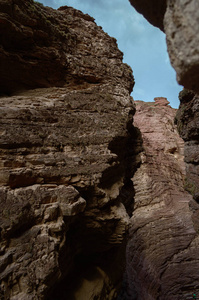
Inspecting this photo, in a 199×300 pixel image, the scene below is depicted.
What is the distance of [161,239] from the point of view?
10.7 meters

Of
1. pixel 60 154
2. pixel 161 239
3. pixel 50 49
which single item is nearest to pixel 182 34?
pixel 60 154

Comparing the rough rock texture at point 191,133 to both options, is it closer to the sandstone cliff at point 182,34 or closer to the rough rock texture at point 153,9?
the rough rock texture at point 153,9

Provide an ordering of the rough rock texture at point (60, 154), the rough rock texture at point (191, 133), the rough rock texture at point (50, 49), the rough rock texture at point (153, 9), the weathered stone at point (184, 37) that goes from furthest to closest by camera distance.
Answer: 1. the rough rock texture at point (191, 133)
2. the rough rock texture at point (50, 49)
3. the rough rock texture at point (60, 154)
4. the rough rock texture at point (153, 9)
5. the weathered stone at point (184, 37)

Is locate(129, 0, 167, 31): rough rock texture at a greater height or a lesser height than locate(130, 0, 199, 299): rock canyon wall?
greater

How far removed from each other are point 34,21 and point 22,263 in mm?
5669

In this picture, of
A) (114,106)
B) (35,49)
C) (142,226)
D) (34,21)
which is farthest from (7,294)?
(142,226)

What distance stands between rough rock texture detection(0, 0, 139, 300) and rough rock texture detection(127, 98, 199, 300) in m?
4.73

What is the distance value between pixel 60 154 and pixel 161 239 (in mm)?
9821

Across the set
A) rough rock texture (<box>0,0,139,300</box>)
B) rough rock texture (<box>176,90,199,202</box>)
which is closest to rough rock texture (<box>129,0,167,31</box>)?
rough rock texture (<box>0,0,139,300</box>)

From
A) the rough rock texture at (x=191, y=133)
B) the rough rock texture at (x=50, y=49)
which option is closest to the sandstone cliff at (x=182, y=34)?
the rough rock texture at (x=191, y=133)

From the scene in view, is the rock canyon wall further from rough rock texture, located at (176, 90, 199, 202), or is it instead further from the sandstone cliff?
rough rock texture, located at (176, 90, 199, 202)

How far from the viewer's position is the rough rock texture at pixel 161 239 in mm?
9594

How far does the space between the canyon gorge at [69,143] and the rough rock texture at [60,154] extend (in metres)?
0.02

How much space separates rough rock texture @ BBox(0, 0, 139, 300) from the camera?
2.94 meters
